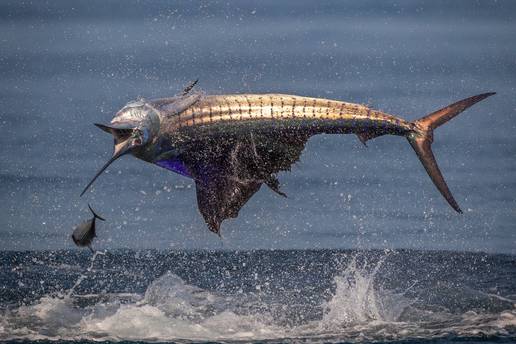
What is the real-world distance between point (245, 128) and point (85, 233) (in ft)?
9.16

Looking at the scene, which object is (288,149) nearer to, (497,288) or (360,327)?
(360,327)

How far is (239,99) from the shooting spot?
14117mm

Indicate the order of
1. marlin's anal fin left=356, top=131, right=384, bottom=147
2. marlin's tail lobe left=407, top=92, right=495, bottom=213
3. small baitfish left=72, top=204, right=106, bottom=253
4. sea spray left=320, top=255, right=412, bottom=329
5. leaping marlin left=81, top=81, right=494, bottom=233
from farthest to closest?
sea spray left=320, top=255, right=412, bottom=329 < marlin's tail lobe left=407, top=92, right=495, bottom=213 < marlin's anal fin left=356, top=131, right=384, bottom=147 < small baitfish left=72, top=204, right=106, bottom=253 < leaping marlin left=81, top=81, right=494, bottom=233

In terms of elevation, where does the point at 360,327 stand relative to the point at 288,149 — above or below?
below

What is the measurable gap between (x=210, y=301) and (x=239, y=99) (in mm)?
15420

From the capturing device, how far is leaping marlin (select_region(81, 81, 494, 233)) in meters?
13.8

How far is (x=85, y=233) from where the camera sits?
14047 mm

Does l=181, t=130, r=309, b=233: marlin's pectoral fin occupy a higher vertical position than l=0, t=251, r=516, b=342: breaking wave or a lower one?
higher

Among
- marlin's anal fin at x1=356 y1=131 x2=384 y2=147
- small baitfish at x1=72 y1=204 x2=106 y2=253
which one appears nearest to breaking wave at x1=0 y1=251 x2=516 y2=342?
small baitfish at x1=72 y1=204 x2=106 y2=253

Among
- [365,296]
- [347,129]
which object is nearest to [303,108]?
[347,129]

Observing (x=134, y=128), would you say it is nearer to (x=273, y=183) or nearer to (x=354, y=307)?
(x=273, y=183)

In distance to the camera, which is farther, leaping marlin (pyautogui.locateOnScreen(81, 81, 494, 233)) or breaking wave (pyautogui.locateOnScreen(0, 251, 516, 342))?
breaking wave (pyautogui.locateOnScreen(0, 251, 516, 342))

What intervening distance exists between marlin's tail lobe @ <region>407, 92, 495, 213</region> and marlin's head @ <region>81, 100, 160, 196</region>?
3877mm

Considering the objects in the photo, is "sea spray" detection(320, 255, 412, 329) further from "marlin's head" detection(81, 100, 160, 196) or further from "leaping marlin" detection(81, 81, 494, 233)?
"marlin's head" detection(81, 100, 160, 196)
